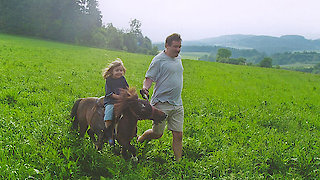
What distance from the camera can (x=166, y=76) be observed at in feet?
14.5

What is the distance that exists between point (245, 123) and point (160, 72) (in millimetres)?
4491

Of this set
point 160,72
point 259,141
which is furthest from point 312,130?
point 160,72

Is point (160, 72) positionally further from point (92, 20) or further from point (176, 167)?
point (92, 20)

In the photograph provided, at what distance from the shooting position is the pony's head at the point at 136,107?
4.00 meters

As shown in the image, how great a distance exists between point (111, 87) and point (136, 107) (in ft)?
2.62

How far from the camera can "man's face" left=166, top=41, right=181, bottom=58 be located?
4.31 metres

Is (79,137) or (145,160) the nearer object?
(145,160)

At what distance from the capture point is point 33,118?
5863mm

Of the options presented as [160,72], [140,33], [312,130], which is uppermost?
[140,33]

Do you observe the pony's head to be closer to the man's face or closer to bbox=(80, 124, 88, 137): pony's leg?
the man's face

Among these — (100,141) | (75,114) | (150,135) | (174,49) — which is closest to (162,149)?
(150,135)

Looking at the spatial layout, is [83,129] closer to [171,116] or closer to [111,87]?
[111,87]

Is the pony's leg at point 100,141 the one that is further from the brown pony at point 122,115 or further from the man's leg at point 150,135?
the man's leg at point 150,135

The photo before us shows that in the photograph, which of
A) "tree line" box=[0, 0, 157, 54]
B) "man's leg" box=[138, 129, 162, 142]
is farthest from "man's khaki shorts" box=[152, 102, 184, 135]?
"tree line" box=[0, 0, 157, 54]
